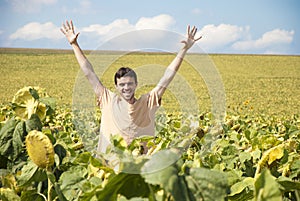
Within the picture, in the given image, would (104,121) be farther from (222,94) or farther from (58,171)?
(222,94)

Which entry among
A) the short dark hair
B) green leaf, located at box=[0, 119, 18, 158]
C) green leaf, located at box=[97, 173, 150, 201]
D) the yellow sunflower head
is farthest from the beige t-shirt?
green leaf, located at box=[97, 173, 150, 201]

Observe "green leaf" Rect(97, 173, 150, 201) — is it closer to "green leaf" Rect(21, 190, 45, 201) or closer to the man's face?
"green leaf" Rect(21, 190, 45, 201)

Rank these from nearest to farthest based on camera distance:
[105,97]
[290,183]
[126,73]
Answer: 1. [290,183]
2. [126,73]
3. [105,97]

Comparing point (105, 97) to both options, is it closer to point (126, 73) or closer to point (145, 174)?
point (126, 73)

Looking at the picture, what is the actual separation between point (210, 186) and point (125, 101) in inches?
93.0

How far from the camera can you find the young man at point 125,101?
9.30 ft

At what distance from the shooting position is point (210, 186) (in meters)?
0.84

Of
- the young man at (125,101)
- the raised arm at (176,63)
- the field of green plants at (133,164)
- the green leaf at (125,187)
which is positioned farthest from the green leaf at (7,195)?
the young man at (125,101)

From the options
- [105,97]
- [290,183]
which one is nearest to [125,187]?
[290,183]

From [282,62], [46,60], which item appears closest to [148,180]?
[46,60]

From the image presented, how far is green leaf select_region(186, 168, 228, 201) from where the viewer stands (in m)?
0.84

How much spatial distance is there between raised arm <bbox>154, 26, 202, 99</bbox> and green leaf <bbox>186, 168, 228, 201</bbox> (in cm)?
149

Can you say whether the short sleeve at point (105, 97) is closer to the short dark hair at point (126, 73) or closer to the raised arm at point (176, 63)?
the short dark hair at point (126, 73)

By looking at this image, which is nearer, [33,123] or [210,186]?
[210,186]
